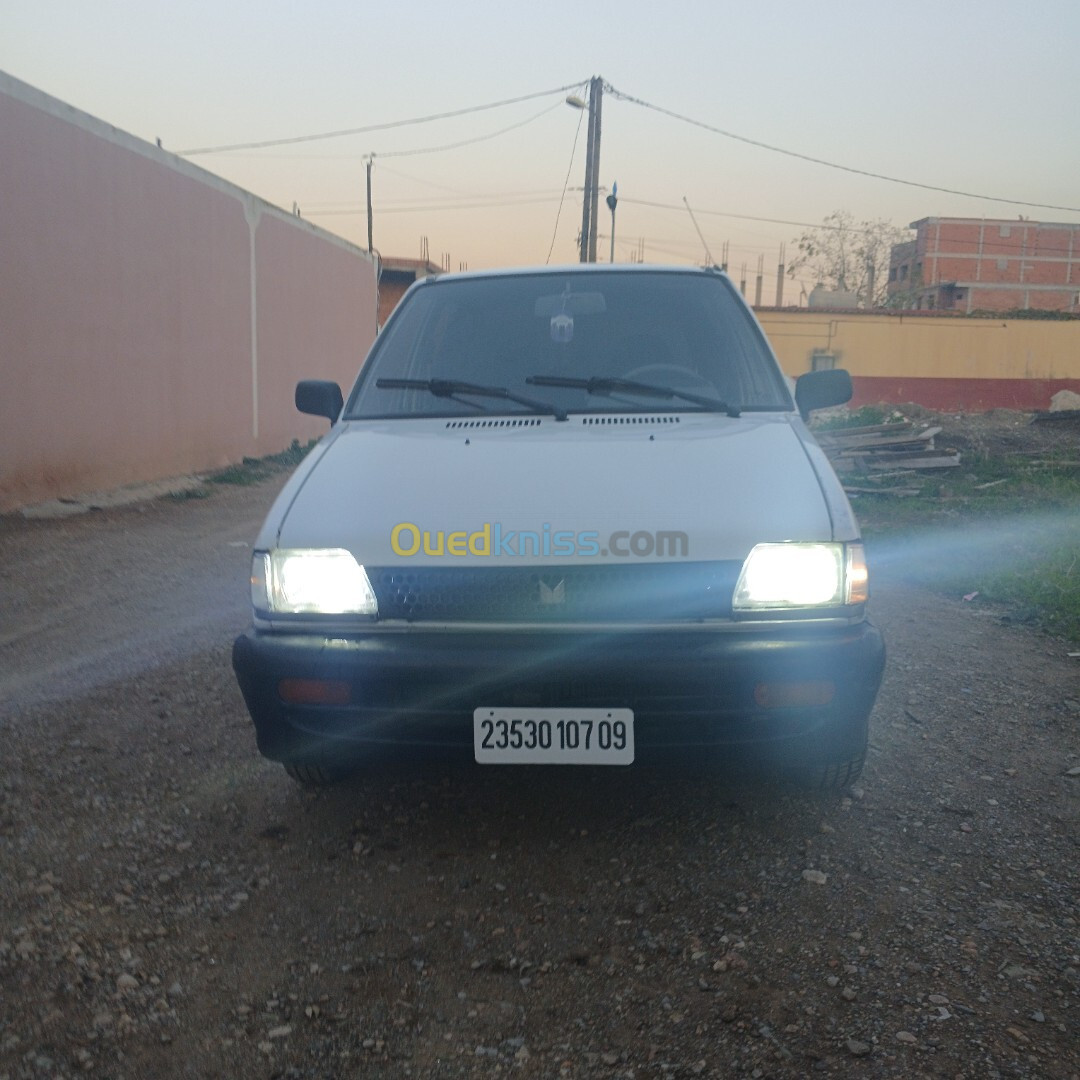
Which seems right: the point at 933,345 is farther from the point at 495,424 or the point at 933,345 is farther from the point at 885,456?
the point at 495,424

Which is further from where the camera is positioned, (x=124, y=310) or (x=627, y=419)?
(x=124, y=310)

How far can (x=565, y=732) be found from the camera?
255 centimetres

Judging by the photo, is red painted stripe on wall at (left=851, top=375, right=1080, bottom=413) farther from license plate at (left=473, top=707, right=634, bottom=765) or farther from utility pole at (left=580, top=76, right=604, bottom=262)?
license plate at (left=473, top=707, right=634, bottom=765)

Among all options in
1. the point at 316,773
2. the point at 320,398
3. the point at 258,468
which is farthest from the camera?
the point at 258,468

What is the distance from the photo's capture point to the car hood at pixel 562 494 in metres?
2.59

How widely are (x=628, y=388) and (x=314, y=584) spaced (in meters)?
1.30

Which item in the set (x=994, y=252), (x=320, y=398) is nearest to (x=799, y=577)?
(x=320, y=398)

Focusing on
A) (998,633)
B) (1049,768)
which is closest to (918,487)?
(998,633)

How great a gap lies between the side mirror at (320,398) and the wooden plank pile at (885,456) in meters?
8.55

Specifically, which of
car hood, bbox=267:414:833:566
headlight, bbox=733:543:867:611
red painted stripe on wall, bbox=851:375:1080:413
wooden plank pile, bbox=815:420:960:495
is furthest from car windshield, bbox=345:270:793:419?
red painted stripe on wall, bbox=851:375:1080:413

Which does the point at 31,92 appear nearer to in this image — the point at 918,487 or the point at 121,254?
the point at 121,254

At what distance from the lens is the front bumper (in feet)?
8.25

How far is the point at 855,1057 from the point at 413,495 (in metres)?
1.65

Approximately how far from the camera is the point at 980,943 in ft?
7.82
